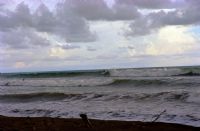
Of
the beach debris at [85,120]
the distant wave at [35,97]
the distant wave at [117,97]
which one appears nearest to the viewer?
the beach debris at [85,120]

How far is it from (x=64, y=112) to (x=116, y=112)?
7.48 ft

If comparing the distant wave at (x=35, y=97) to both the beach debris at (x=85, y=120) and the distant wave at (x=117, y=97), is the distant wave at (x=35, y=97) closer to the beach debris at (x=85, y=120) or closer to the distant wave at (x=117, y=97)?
the distant wave at (x=117, y=97)

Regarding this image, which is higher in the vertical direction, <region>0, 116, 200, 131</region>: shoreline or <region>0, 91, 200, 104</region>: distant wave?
<region>0, 91, 200, 104</region>: distant wave

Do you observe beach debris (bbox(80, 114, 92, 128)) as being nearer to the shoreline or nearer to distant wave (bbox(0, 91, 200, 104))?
the shoreline

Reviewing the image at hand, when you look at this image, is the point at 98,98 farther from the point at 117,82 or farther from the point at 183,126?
the point at 117,82

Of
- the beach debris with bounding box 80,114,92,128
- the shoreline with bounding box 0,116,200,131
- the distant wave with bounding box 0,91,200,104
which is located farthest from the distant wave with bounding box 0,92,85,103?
the beach debris with bounding box 80,114,92,128

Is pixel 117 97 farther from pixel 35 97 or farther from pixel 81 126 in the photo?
pixel 81 126

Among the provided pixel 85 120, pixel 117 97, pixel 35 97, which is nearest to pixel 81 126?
pixel 85 120

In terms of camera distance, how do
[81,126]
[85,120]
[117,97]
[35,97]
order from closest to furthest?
[85,120] → [81,126] → [117,97] → [35,97]

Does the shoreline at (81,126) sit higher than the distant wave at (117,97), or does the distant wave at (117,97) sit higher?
the distant wave at (117,97)

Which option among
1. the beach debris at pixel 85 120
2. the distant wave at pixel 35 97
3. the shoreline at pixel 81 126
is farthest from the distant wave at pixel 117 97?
the beach debris at pixel 85 120

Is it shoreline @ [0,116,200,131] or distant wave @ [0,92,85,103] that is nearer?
shoreline @ [0,116,200,131]

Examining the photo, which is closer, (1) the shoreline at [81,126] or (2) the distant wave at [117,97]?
(1) the shoreline at [81,126]

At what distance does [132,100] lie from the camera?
1967 centimetres
